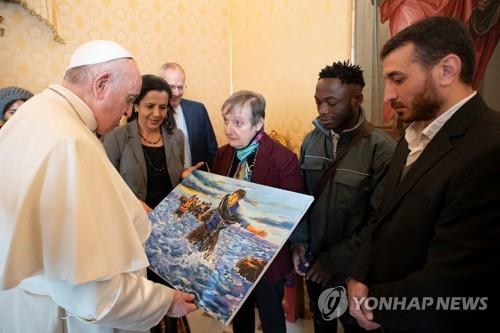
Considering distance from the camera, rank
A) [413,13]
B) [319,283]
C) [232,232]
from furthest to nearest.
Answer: [413,13], [319,283], [232,232]

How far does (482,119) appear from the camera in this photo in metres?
1.07

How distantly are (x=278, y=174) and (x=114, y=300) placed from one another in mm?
1122

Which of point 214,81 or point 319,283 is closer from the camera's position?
point 319,283

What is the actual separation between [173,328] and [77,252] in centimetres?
113

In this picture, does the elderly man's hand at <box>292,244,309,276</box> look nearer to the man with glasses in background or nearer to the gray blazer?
the gray blazer

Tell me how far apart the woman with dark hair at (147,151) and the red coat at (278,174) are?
75 centimetres

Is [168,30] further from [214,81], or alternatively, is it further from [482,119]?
[482,119]

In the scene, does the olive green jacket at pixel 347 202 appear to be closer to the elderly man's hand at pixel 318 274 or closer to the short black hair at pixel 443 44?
the elderly man's hand at pixel 318 274

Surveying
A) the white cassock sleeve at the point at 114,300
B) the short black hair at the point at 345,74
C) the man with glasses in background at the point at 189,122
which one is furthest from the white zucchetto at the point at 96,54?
the man with glasses in background at the point at 189,122

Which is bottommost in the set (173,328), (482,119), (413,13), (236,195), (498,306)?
(173,328)

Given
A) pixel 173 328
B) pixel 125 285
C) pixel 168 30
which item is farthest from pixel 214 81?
pixel 125 285

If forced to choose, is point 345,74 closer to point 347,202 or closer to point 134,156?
point 347,202

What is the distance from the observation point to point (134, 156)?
88.2 inches

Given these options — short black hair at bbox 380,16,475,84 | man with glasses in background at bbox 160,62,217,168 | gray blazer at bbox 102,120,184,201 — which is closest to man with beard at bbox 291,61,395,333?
short black hair at bbox 380,16,475,84
